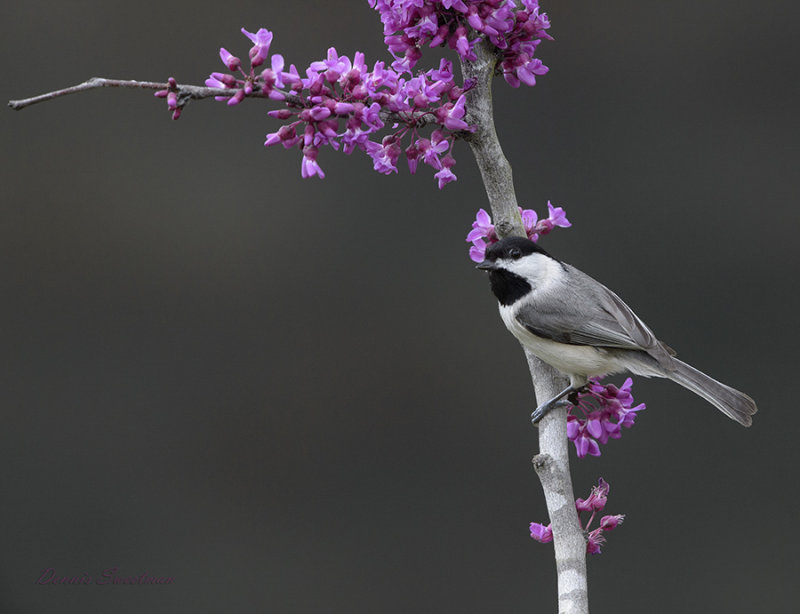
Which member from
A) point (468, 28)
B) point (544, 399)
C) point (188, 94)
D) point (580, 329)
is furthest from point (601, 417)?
point (188, 94)

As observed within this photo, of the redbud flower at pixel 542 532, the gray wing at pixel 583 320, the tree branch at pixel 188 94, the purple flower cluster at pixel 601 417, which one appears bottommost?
the redbud flower at pixel 542 532

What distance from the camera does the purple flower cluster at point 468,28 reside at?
31.3 inches

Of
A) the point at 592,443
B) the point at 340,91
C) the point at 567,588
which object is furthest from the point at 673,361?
the point at 340,91

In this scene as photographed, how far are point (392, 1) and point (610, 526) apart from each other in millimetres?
582

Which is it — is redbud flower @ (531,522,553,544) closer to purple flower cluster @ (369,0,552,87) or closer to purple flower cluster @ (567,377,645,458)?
purple flower cluster @ (567,377,645,458)

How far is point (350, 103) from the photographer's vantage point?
745 millimetres

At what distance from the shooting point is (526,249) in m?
0.92

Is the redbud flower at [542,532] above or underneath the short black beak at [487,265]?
underneath

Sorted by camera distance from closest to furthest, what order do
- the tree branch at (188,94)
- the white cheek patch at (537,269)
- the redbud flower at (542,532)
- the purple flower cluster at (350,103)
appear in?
the tree branch at (188,94) < the purple flower cluster at (350,103) < the redbud flower at (542,532) < the white cheek patch at (537,269)

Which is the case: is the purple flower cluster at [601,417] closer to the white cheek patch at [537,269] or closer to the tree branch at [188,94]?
the white cheek patch at [537,269]

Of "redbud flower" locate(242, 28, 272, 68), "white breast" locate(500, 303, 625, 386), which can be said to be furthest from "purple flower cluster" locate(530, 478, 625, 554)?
"redbud flower" locate(242, 28, 272, 68)

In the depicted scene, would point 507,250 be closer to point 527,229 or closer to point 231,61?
point 527,229

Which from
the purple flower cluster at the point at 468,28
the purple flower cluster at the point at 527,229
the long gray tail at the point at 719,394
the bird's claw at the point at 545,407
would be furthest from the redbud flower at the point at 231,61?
the long gray tail at the point at 719,394

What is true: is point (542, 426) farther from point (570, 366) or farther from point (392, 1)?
point (392, 1)
